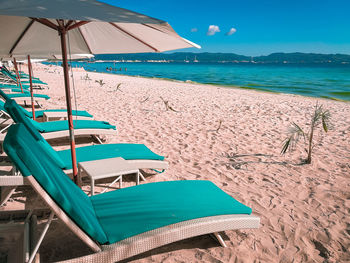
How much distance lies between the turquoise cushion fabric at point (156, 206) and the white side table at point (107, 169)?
0.31m

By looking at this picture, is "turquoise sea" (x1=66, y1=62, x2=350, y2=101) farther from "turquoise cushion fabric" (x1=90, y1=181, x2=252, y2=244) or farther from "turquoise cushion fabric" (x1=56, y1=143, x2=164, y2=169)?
"turquoise cushion fabric" (x1=90, y1=181, x2=252, y2=244)

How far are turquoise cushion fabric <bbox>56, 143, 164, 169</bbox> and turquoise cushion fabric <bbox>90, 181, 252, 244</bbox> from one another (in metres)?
0.85

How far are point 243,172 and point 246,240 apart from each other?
5.50ft

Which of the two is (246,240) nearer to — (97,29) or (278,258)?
(278,258)

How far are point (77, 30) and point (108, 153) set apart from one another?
1.78 metres

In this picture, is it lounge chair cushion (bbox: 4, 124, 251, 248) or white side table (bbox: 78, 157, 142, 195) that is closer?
lounge chair cushion (bbox: 4, 124, 251, 248)

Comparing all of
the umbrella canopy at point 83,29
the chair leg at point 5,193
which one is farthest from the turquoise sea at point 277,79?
the chair leg at point 5,193

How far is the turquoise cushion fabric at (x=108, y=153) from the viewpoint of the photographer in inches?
132

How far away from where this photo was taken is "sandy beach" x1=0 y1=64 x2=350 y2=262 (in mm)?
2271

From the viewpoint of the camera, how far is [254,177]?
386 cm

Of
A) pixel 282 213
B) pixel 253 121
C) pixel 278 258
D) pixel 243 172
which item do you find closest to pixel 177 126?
pixel 253 121

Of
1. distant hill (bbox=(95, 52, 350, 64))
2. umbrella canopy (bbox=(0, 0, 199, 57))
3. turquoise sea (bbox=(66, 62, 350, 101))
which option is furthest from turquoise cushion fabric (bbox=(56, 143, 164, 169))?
distant hill (bbox=(95, 52, 350, 64))

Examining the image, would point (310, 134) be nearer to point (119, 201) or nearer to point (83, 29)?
point (119, 201)

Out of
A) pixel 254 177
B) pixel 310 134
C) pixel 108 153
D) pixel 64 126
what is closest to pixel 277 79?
pixel 310 134
